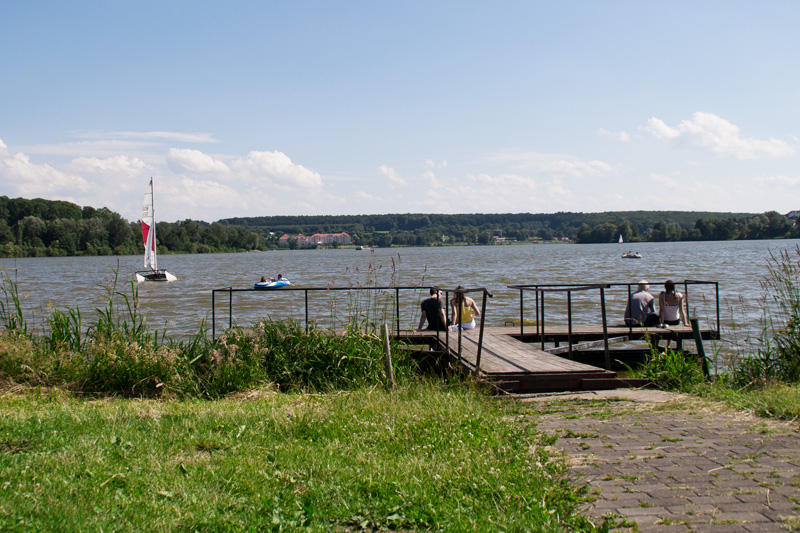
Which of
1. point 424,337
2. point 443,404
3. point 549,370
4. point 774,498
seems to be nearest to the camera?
point 774,498

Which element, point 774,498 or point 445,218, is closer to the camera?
point 774,498

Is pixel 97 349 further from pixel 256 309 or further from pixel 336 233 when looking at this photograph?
pixel 336 233

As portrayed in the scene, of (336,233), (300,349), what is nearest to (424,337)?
(300,349)

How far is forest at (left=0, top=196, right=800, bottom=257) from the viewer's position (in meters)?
100

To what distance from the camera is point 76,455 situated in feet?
15.6

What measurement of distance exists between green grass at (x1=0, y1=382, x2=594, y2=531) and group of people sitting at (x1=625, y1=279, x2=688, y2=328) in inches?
306

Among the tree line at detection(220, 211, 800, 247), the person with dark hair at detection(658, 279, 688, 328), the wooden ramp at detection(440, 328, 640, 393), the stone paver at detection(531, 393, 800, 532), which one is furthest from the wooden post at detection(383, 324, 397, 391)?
the tree line at detection(220, 211, 800, 247)

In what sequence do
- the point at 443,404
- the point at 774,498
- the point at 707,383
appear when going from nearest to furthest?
1. the point at 774,498
2. the point at 443,404
3. the point at 707,383

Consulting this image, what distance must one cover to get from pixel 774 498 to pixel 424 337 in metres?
7.39

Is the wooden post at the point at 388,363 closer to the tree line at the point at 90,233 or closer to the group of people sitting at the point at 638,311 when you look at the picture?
the group of people sitting at the point at 638,311

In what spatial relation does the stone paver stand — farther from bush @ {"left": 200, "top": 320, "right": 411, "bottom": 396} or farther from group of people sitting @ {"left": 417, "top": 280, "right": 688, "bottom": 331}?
group of people sitting @ {"left": 417, "top": 280, "right": 688, "bottom": 331}

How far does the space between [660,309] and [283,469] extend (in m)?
10.5

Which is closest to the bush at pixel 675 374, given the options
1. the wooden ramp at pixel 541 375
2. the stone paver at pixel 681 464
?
the wooden ramp at pixel 541 375

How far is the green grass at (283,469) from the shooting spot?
370cm
